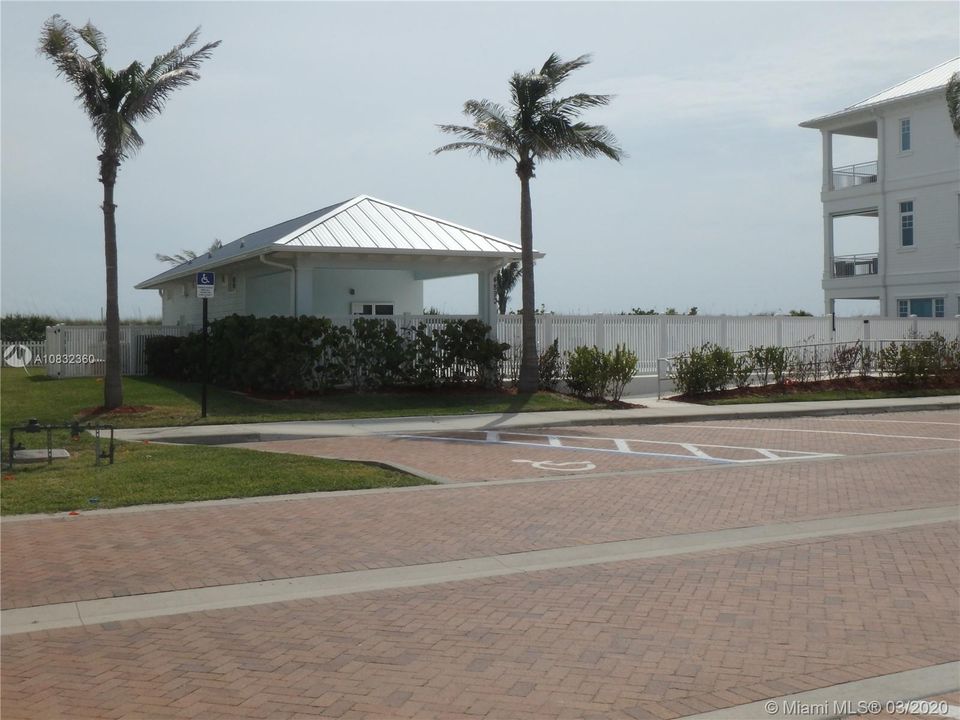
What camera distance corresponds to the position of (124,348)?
1278 inches

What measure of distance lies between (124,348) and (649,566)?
91.3 feet

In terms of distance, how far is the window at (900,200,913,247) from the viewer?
3875 cm

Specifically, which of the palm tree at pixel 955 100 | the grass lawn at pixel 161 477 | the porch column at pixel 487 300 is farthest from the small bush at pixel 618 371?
the palm tree at pixel 955 100

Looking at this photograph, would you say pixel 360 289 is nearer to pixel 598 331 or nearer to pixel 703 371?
pixel 598 331

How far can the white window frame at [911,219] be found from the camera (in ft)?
126

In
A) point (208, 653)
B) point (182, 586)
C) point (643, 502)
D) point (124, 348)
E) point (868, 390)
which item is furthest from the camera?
point (124, 348)

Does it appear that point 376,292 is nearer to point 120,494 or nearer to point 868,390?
point 868,390

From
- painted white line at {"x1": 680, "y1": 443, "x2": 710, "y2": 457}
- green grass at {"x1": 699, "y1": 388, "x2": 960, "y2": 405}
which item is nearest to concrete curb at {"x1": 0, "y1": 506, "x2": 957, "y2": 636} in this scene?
painted white line at {"x1": 680, "y1": 443, "x2": 710, "y2": 457}

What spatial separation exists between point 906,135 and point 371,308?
77.3 ft

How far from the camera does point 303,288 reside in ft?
78.3

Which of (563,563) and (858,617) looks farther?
(563,563)

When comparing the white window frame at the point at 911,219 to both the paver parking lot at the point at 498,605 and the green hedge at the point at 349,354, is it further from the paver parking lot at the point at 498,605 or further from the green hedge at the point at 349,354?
the paver parking lot at the point at 498,605

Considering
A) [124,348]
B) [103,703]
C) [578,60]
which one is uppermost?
[578,60]

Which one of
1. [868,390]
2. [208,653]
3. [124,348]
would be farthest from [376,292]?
[208,653]
